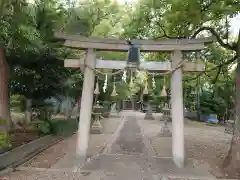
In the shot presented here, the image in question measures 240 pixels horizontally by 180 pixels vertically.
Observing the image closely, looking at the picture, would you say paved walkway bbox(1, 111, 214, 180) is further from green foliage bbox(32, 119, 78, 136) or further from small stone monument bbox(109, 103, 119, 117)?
small stone monument bbox(109, 103, 119, 117)

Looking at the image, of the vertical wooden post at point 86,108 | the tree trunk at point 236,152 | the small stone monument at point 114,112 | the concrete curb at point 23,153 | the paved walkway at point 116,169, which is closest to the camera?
the paved walkway at point 116,169

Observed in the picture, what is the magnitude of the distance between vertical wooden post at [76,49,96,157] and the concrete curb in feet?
5.68

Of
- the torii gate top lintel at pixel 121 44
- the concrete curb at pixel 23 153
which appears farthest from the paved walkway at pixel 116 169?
the torii gate top lintel at pixel 121 44

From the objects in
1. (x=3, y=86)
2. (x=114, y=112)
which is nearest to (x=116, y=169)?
(x=3, y=86)

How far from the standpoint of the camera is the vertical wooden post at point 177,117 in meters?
8.86

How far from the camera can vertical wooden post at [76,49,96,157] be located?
29.8 ft

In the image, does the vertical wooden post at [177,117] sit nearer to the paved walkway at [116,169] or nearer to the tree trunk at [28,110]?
the paved walkway at [116,169]

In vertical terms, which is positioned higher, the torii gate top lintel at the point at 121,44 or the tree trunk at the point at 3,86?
the torii gate top lintel at the point at 121,44

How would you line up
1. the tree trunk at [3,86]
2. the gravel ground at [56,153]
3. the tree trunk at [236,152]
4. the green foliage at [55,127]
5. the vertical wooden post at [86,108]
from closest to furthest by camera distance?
the tree trunk at [236,152] < the gravel ground at [56,153] < the vertical wooden post at [86,108] < the tree trunk at [3,86] < the green foliage at [55,127]

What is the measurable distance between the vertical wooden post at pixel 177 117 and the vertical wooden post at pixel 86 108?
8.30 feet

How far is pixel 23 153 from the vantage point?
9648 millimetres

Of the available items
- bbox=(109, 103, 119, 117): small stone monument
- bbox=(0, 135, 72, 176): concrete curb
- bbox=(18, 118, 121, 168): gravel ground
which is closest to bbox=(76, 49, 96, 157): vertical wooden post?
bbox=(18, 118, 121, 168): gravel ground

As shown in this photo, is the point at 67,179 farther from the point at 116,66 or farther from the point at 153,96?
the point at 153,96

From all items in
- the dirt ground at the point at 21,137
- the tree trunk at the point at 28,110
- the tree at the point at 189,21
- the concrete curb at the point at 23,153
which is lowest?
the concrete curb at the point at 23,153
